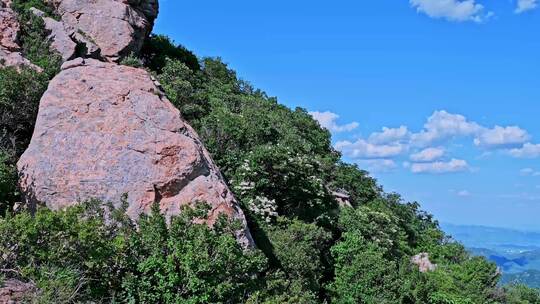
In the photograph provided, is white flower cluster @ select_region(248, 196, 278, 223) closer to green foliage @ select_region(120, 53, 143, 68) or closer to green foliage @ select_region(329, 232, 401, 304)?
green foliage @ select_region(329, 232, 401, 304)

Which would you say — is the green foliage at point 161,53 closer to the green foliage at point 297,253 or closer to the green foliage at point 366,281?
the green foliage at point 297,253

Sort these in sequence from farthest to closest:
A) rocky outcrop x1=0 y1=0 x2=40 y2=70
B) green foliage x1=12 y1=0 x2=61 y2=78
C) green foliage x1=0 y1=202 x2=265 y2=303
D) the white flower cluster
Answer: green foliage x1=12 y1=0 x2=61 y2=78, the white flower cluster, rocky outcrop x1=0 y1=0 x2=40 y2=70, green foliage x1=0 y1=202 x2=265 y2=303

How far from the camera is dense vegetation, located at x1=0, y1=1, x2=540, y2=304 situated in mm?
10102

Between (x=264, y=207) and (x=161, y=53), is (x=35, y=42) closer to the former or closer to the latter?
(x=264, y=207)

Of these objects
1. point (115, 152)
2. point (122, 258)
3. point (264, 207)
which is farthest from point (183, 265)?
point (264, 207)

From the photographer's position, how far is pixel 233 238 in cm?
1176

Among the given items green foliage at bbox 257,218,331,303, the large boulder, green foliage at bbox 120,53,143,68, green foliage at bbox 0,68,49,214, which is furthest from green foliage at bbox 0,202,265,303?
green foliage at bbox 120,53,143,68

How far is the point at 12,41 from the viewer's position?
21594 millimetres

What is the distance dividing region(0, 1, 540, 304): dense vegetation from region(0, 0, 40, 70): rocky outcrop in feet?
2.13

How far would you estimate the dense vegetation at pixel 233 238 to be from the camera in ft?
33.1

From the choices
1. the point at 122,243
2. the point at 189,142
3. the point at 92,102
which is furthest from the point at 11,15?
the point at 122,243

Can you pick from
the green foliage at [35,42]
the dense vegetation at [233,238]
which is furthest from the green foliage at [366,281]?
the green foliage at [35,42]

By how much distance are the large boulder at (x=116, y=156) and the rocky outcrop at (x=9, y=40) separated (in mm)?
4815

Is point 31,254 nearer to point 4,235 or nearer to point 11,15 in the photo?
point 4,235
